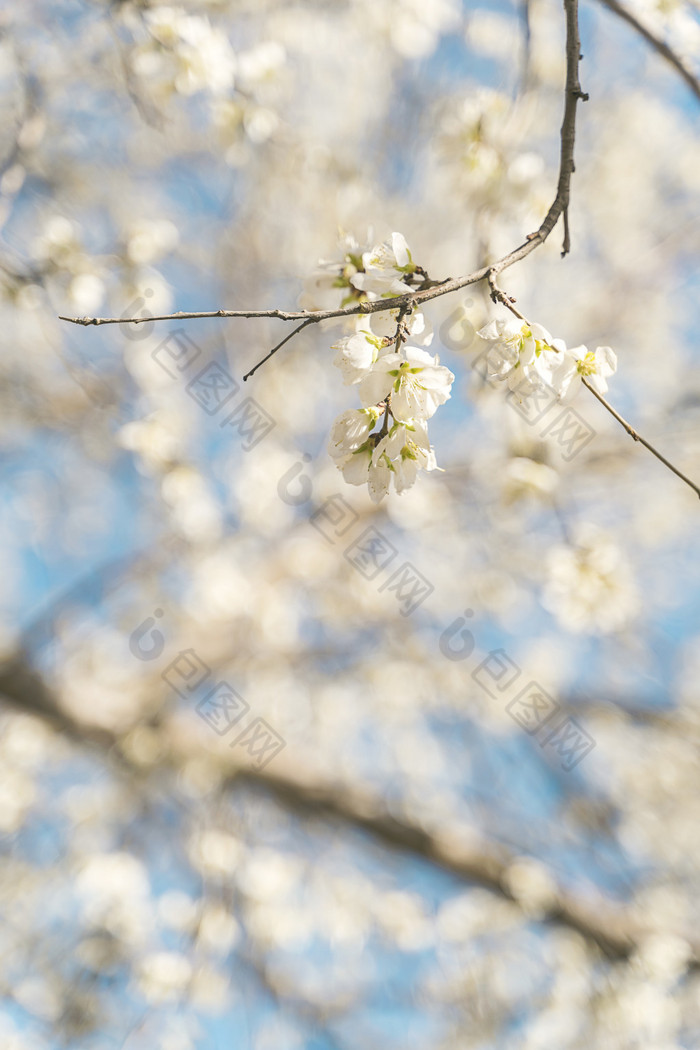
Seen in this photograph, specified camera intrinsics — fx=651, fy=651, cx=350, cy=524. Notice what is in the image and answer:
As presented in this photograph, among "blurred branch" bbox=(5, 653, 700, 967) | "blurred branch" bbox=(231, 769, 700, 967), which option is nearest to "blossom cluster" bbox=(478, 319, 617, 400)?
"blurred branch" bbox=(5, 653, 700, 967)

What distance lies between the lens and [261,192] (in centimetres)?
350

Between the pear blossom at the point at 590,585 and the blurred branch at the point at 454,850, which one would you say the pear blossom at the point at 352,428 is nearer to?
the pear blossom at the point at 590,585

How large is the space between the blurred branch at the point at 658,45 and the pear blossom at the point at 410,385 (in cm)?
93

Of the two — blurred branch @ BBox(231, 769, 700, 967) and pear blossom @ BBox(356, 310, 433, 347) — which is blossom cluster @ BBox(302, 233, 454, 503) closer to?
pear blossom @ BBox(356, 310, 433, 347)

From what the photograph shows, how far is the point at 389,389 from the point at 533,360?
8.3 inches

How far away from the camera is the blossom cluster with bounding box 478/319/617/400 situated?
33.1 inches

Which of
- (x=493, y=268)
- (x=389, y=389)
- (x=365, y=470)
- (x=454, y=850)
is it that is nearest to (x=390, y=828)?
(x=454, y=850)

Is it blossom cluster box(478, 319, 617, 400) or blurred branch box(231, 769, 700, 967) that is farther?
blurred branch box(231, 769, 700, 967)

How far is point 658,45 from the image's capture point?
127cm

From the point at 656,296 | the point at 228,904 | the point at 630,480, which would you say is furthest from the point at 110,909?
the point at 656,296

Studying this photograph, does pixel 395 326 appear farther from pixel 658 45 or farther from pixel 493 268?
pixel 658 45

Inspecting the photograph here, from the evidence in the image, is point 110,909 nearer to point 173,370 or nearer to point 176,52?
point 173,370

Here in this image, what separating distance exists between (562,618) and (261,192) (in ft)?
9.06

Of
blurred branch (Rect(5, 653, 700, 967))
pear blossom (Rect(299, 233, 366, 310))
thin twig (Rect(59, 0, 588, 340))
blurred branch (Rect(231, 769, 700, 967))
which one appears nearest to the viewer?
thin twig (Rect(59, 0, 588, 340))
